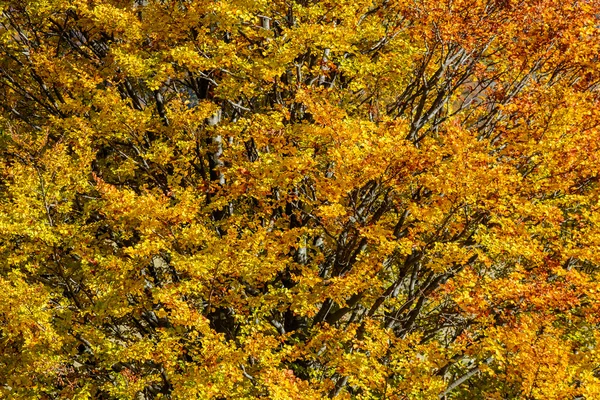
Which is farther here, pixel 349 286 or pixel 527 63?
pixel 527 63

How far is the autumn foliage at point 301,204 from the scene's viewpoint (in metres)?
9.80

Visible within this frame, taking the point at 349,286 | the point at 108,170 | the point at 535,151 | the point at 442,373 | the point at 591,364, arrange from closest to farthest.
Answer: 1. the point at 591,364
2. the point at 349,286
3. the point at 535,151
4. the point at 442,373
5. the point at 108,170

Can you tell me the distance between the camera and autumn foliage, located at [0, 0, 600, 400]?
9.80m

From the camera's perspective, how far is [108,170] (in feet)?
48.1

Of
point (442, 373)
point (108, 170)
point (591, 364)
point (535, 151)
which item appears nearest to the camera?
point (591, 364)

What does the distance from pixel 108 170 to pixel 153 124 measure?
2.65 meters

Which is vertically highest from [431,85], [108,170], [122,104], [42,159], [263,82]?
[431,85]

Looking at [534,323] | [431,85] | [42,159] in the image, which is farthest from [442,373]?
[42,159]

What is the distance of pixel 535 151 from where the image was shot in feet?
35.8

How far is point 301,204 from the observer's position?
1338cm

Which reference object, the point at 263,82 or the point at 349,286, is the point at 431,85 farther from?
the point at 349,286

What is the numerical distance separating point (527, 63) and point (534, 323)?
5.94 meters

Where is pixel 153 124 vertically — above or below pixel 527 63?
below

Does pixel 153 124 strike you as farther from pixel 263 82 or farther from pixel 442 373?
pixel 442 373
